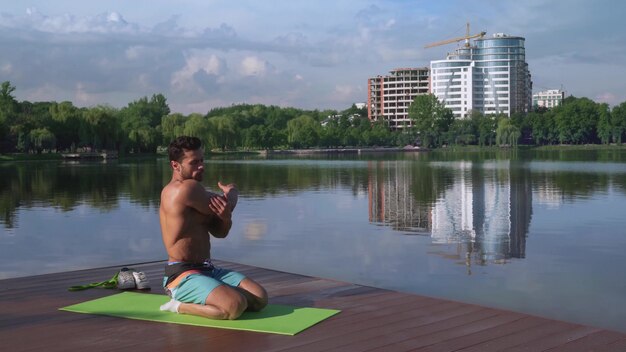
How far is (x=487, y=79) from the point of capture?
171625 mm

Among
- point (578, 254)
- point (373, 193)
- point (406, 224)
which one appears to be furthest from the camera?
point (373, 193)

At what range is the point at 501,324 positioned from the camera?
5250mm

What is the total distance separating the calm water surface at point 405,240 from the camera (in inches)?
352

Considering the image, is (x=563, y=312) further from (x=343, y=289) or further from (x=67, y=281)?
(x=67, y=281)

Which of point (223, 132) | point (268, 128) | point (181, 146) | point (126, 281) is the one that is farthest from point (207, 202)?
point (268, 128)

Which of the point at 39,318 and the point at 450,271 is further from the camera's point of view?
the point at 450,271

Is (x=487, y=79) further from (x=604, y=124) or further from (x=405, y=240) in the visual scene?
(x=405, y=240)

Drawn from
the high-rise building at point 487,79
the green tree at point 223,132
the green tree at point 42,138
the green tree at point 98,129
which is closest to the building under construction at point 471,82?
the high-rise building at point 487,79

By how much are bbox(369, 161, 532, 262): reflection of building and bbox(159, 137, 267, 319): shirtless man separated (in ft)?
20.8

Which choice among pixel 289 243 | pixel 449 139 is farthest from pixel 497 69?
pixel 289 243

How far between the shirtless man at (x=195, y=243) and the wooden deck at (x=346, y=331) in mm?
293

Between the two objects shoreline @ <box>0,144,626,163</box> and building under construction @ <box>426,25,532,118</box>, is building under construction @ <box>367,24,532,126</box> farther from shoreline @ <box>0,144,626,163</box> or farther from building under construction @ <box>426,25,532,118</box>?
shoreline @ <box>0,144,626,163</box>

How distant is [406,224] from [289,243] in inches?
142

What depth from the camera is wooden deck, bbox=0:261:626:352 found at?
470 cm
